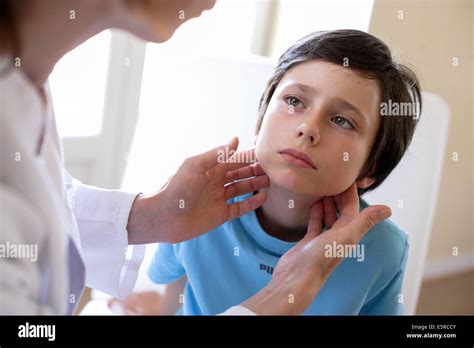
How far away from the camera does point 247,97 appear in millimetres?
1018

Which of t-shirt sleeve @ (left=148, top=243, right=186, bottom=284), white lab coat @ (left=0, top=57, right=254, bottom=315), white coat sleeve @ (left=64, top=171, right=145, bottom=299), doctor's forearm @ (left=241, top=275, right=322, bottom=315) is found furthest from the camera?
t-shirt sleeve @ (left=148, top=243, right=186, bottom=284)

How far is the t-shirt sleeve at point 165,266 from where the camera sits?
904 mm

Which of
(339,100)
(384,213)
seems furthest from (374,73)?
(384,213)

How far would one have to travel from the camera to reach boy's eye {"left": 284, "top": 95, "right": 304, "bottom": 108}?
0.76 m

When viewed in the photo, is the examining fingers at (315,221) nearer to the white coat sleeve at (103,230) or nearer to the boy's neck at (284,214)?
the boy's neck at (284,214)

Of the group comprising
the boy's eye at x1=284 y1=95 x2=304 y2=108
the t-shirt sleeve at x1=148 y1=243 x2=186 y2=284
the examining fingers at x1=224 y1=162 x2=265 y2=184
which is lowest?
the t-shirt sleeve at x1=148 y1=243 x2=186 y2=284

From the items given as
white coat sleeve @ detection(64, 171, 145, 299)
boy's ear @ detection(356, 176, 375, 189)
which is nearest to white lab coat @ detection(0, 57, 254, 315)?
white coat sleeve @ detection(64, 171, 145, 299)

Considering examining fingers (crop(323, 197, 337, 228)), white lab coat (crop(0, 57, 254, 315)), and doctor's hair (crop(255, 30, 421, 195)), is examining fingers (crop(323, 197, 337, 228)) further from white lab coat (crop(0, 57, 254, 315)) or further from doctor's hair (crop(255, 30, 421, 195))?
white lab coat (crop(0, 57, 254, 315))

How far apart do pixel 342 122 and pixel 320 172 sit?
69 mm

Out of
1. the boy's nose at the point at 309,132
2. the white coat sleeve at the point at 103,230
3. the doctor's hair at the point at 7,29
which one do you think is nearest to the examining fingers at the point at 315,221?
the boy's nose at the point at 309,132

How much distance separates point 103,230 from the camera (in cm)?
79

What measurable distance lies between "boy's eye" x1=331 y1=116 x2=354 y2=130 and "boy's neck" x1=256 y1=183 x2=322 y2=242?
0.12 metres

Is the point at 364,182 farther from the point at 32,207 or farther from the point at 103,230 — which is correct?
the point at 32,207

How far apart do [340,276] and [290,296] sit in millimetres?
161
